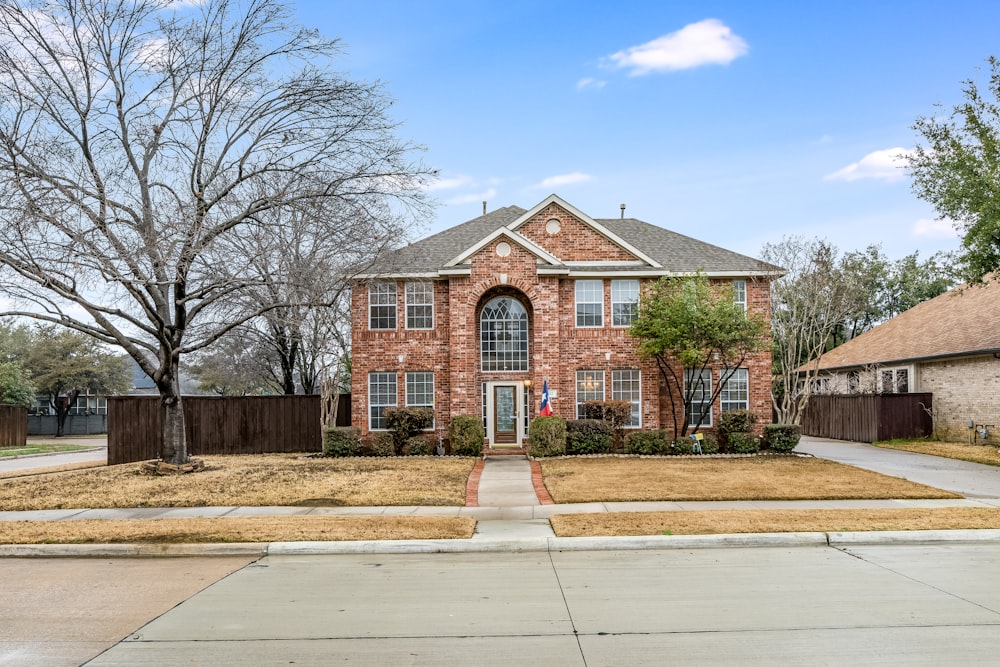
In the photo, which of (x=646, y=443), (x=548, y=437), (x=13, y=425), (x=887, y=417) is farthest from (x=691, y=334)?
(x=13, y=425)

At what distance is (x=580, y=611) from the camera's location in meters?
7.37

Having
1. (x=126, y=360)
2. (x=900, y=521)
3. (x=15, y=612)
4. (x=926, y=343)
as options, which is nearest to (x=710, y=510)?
(x=900, y=521)

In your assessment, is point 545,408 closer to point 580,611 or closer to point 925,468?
point 925,468

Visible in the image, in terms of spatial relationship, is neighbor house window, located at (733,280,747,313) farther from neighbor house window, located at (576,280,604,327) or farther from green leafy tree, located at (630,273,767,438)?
neighbor house window, located at (576,280,604,327)

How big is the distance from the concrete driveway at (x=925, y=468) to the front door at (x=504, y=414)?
30.3ft

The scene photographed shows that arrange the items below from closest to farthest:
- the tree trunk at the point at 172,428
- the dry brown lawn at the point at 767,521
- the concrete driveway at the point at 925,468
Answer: the dry brown lawn at the point at 767,521 → the concrete driveway at the point at 925,468 → the tree trunk at the point at 172,428

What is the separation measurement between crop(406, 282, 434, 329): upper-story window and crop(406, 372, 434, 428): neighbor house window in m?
1.51

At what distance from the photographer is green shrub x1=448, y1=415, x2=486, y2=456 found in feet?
73.9

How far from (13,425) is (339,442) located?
80.5 feet

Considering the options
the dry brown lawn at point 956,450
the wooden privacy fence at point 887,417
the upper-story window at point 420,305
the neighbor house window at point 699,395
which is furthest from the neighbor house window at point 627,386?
the wooden privacy fence at point 887,417

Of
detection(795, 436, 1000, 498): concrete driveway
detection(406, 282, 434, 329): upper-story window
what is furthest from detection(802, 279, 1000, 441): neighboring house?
detection(406, 282, 434, 329): upper-story window

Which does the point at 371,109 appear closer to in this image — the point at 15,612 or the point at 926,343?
the point at 15,612

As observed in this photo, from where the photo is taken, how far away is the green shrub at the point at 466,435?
2252cm

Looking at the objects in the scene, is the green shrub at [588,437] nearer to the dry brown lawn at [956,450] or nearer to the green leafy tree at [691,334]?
the green leafy tree at [691,334]
